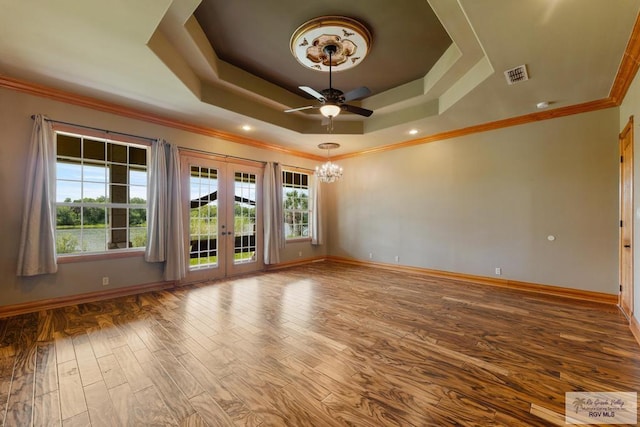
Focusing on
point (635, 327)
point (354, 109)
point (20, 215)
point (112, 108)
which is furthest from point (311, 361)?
point (112, 108)

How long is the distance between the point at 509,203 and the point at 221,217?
5598mm

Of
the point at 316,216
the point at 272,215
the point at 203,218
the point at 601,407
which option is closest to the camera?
the point at 601,407

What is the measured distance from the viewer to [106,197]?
163 inches

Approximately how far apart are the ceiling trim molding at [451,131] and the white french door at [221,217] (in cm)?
59

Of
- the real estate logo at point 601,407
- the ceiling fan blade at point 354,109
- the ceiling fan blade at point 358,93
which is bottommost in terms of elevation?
the real estate logo at point 601,407

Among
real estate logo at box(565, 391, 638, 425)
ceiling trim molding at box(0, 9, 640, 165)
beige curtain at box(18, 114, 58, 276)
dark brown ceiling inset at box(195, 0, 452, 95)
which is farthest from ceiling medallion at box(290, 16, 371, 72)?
real estate logo at box(565, 391, 638, 425)

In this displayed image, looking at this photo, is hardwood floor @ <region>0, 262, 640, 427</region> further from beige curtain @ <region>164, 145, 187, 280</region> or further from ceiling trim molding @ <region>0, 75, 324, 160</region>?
ceiling trim molding @ <region>0, 75, 324, 160</region>

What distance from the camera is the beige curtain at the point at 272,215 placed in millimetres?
6062

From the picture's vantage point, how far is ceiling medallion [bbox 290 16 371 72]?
296cm

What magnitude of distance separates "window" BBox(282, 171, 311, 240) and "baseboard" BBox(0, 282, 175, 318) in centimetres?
311

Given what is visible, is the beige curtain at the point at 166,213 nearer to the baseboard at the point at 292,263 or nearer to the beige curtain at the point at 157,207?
the beige curtain at the point at 157,207

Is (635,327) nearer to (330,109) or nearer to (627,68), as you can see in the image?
(627,68)

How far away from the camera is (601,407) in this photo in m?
1.80

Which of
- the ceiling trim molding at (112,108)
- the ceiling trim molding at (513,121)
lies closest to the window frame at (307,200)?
the ceiling trim molding at (112,108)
